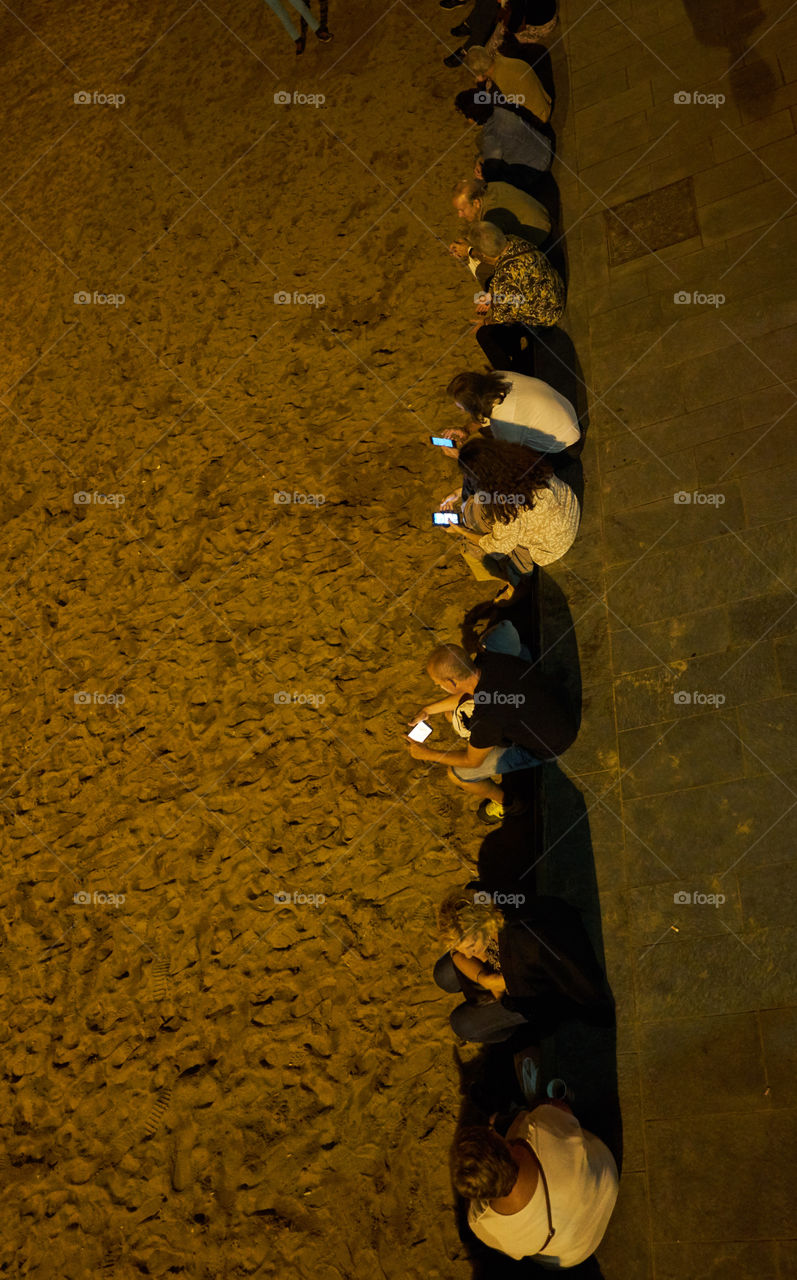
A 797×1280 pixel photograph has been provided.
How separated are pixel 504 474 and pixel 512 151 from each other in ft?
10.5

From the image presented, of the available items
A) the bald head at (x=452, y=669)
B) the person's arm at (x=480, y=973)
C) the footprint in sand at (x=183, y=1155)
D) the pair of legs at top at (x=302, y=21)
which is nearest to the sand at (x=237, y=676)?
the footprint in sand at (x=183, y=1155)

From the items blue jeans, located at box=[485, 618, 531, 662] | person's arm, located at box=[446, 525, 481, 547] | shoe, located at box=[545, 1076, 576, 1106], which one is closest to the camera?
shoe, located at box=[545, 1076, 576, 1106]

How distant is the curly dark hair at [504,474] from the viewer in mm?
5160

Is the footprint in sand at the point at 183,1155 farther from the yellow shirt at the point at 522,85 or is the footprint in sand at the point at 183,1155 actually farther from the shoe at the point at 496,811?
the yellow shirt at the point at 522,85

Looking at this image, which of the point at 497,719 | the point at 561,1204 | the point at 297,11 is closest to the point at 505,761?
the point at 497,719

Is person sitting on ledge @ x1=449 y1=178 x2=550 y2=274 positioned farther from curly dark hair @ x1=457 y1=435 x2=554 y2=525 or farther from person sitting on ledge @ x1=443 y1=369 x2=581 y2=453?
curly dark hair @ x1=457 y1=435 x2=554 y2=525

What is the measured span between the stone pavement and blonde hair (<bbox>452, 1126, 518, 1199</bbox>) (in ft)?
2.59

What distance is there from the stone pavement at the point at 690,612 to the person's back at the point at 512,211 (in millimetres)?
345

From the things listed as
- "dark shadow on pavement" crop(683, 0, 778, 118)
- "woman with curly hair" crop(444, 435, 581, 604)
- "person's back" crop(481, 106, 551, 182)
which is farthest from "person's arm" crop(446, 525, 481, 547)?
"dark shadow on pavement" crop(683, 0, 778, 118)

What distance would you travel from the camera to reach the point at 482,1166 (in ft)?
12.6

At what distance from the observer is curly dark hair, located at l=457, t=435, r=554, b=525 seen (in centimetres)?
516

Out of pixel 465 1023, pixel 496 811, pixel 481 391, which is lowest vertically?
pixel 465 1023

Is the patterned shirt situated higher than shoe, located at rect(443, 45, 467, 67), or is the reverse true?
shoe, located at rect(443, 45, 467, 67)

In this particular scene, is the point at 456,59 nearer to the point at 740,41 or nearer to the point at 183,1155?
the point at 740,41
